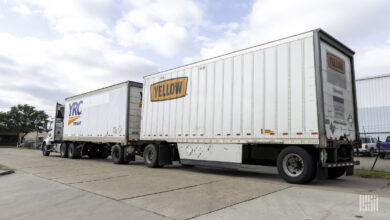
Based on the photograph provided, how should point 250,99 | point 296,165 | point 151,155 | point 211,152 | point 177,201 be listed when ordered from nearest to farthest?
1. point 177,201
2. point 296,165
3. point 250,99
4. point 211,152
5. point 151,155

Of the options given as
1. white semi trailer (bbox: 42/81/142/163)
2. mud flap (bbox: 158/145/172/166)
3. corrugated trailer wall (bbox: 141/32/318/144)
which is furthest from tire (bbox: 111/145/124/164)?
corrugated trailer wall (bbox: 141/32/318/144)

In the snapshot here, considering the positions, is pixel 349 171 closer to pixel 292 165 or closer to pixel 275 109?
pixel 292 165

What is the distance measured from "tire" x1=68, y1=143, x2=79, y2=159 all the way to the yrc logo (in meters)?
1.62

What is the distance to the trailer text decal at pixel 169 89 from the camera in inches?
450

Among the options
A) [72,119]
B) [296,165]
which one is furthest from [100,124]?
[296,165]

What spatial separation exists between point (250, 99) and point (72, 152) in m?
14.6

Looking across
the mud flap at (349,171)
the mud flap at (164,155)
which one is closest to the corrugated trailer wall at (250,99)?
the mud flap at (164,155)

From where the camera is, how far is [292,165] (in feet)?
26.5

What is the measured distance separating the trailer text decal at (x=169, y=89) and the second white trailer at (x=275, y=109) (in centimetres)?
9

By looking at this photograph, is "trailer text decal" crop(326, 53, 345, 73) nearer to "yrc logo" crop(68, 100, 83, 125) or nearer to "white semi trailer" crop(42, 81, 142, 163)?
"white semi trailer" crop(42, 81, 142, 163)

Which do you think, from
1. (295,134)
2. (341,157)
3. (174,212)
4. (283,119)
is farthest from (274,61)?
(174,212)

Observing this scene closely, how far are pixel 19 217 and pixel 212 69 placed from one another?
7.58 metres

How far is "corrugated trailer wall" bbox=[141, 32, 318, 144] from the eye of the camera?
25.7 ft

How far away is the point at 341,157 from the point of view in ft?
27.8
